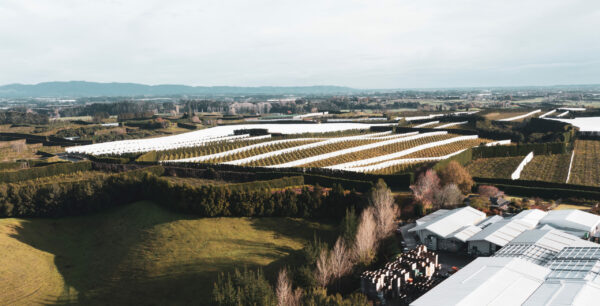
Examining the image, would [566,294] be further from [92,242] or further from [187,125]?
[187,125]

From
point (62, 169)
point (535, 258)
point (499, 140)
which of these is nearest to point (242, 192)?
point (535, 258)

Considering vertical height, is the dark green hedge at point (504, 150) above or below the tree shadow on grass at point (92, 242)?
above

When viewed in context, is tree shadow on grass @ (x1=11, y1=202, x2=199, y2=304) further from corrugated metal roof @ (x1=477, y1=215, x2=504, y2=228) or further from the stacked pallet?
corrugated metal roof @ (x1=477, y1=215, x2=504, y2=228)

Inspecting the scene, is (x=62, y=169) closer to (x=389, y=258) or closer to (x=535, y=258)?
(x=389, y=258)

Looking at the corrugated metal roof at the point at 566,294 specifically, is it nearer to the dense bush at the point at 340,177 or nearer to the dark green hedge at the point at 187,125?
the dense bush at the point at 340,177

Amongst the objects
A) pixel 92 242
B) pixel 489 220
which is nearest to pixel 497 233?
pixel 489 220

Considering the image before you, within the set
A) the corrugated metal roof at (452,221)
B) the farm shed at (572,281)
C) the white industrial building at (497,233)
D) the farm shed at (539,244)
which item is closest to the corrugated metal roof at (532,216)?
the white industrial building at (497,233)

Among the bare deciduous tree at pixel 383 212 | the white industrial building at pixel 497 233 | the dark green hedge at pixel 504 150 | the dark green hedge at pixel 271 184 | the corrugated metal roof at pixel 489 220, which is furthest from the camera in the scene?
the dark green hedge at pixel 504 150
